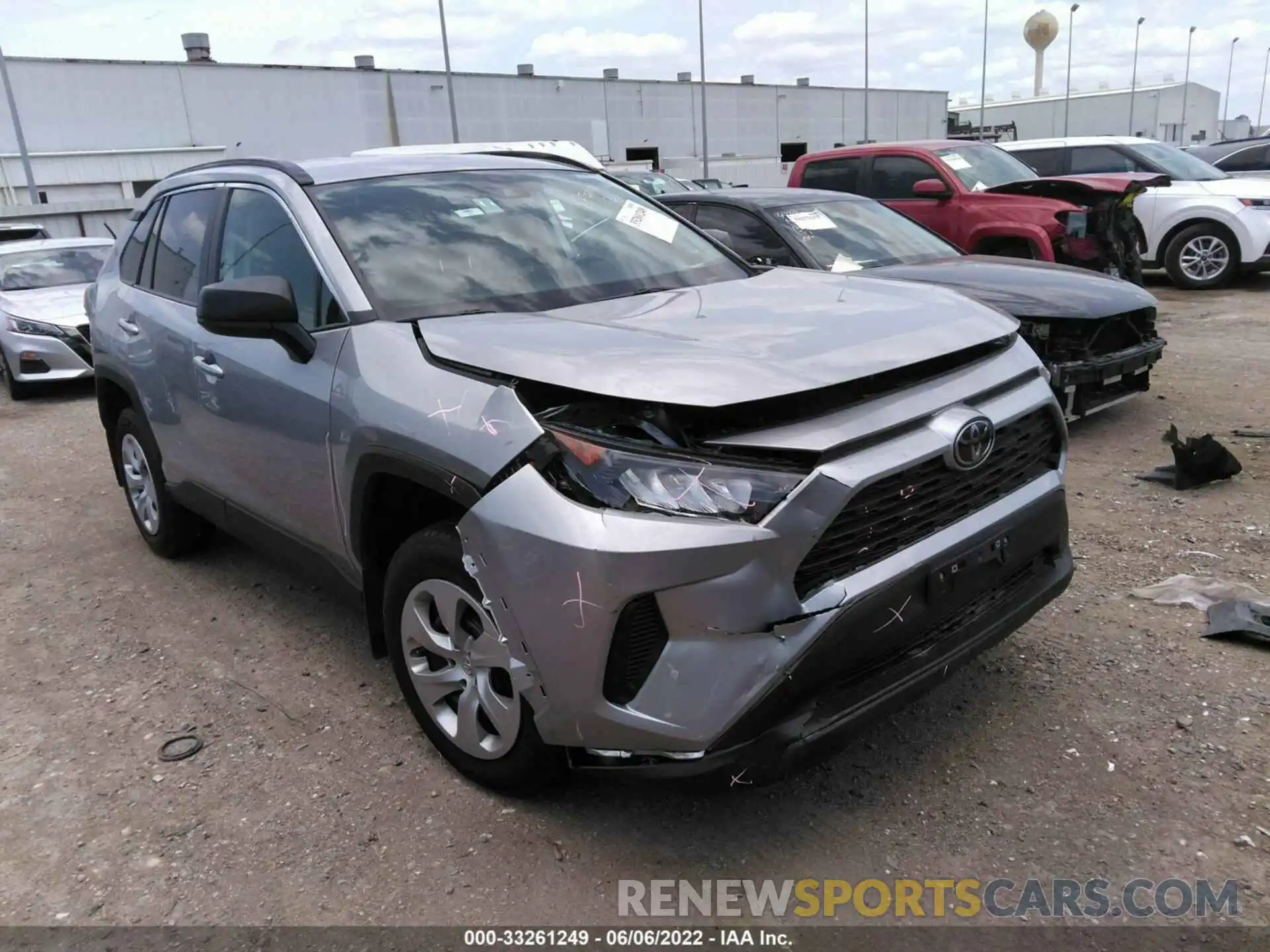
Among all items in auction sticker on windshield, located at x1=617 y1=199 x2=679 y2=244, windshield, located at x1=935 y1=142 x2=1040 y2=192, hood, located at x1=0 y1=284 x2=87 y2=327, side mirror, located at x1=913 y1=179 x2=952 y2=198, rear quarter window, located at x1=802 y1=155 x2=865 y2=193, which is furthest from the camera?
rear quarter window, located at x1=802 y1=155 x2=865 y2=193

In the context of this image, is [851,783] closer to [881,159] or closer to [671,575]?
[671,575]

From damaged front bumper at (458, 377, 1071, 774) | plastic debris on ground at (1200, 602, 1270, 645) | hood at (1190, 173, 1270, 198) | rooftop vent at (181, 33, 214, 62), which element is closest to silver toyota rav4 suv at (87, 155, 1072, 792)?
damaged front bumper at (458, 377, 1071, 774)

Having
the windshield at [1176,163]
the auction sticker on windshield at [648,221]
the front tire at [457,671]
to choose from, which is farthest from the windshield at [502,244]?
the windshield at [1176,163]

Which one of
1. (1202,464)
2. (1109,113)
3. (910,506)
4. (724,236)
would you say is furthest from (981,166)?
(1109,113)

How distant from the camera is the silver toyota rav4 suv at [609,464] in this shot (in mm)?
2203

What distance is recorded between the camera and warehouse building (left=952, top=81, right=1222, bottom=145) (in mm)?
72812

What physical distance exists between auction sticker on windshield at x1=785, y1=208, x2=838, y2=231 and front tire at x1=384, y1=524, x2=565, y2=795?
4365mm

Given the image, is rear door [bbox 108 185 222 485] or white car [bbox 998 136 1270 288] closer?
rear door [bbox 108 185 222 485]

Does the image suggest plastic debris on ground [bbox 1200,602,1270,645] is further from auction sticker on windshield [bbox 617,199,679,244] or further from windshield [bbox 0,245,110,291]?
windshield [bbox 0,245,110,291]

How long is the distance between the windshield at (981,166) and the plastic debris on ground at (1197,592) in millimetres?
6123

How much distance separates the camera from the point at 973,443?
2.52 m

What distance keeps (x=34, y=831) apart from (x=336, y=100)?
42.6m

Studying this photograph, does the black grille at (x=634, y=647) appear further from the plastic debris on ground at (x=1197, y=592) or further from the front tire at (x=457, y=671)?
the plastic debris on ground at (x=1197, y=592)

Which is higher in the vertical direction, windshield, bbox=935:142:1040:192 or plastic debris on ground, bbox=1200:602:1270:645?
windshield, bbox=935:142:1040:192
